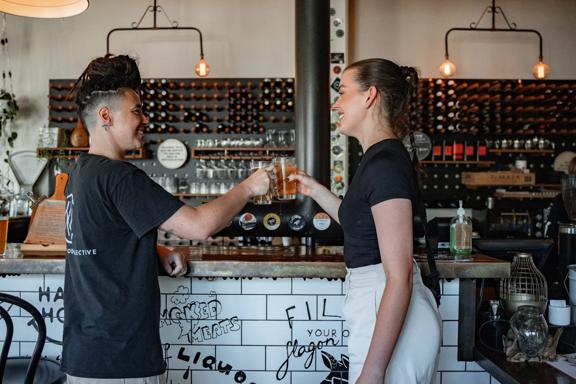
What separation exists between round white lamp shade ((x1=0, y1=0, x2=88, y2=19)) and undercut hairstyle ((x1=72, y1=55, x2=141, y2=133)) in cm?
79

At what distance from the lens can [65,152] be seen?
→ 20.2 feet

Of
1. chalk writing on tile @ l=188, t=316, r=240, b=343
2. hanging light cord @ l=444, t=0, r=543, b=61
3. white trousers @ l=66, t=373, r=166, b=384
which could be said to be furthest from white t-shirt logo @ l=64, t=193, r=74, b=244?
hanging light cord @ l=444, t=0, r=543, b=61

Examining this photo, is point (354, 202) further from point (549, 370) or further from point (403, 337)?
point (549, 370)

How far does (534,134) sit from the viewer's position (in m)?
6.16

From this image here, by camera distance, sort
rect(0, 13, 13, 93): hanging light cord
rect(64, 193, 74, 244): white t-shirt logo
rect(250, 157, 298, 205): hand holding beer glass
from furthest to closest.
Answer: rect(0, 13, 13, 93): hanging light cord → rect(250, 157, 298, 205): hand holding beer glass → rect(64, 193, 74, 244): white t-shirt logo

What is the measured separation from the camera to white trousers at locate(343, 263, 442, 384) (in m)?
1.57

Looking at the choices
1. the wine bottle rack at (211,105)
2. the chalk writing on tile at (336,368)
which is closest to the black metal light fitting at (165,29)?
the wine bottle rack at (211,105)

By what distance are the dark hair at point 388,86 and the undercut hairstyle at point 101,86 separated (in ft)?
2.30

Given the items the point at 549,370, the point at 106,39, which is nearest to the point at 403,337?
the point at 549,370

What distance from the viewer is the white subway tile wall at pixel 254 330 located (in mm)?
2258

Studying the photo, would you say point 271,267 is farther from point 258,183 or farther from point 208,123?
point 208,123

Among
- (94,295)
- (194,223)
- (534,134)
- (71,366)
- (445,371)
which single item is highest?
(534,134)

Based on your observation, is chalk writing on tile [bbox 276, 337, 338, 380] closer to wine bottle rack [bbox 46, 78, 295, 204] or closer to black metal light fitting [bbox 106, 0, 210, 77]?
wine bottle rack [bbox 46, 78, 295, 204]

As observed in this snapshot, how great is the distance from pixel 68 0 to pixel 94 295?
4.53ft
